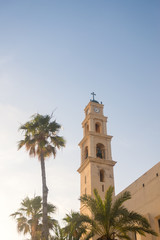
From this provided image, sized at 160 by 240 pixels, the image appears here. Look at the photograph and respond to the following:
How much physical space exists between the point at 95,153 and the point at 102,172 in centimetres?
264

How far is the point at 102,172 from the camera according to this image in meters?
35.6

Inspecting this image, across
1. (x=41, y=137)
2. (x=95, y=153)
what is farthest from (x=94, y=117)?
(x=41, y=137)

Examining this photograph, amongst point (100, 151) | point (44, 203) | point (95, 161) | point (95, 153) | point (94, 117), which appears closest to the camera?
point (44, 203)

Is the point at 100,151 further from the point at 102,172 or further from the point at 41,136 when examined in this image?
the point at 41,136

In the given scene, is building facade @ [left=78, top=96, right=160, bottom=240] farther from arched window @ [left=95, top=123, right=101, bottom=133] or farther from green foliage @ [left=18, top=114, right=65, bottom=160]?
green foliage @ [left=18, top=114, right=65, bottom=160]

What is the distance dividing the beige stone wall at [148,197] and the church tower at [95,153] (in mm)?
9636

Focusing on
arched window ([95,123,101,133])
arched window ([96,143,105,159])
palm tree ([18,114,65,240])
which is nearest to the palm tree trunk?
palm tree ([18,114,65,240])

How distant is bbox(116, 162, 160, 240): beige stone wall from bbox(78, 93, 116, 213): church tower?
31.6ft

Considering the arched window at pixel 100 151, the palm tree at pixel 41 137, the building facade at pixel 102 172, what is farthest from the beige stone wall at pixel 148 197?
the arched window at pixel 100 151

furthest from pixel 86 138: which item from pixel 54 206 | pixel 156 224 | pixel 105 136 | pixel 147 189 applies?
pixel 156 224

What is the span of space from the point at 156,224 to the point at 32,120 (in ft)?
42.3

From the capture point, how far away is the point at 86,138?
3856 centimetres

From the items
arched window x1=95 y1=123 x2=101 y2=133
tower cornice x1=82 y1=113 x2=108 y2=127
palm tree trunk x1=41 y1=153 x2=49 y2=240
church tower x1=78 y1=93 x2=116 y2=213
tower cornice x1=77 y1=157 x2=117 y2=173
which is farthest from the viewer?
arched window x1=95 y1=123 x2=101 y2=133

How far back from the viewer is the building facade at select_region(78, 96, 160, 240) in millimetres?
21266
